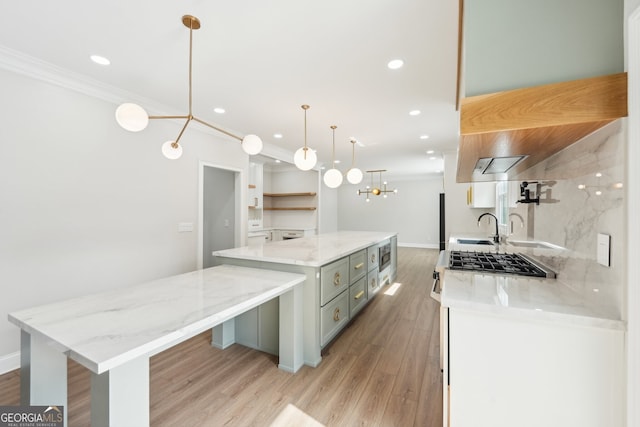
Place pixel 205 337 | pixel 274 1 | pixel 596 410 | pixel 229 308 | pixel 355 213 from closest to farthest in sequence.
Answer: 1. pixel 596 410
2. pixel 229 308
3. pixel 274 1
4. pixel 205 337
5. pixel 355 213

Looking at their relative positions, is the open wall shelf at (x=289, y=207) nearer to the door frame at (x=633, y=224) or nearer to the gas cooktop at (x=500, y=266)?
the gas cooktop at (x=500, y=266)

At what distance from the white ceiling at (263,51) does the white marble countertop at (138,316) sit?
1.79m

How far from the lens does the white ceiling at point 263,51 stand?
1.72m

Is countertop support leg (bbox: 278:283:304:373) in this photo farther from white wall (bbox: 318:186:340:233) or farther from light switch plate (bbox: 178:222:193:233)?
white wall (bbox: 318:186:340:233)

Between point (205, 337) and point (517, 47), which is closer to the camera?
point (517, 47)

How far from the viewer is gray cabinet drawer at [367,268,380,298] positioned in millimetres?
3646

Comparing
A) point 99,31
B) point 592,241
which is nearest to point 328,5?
point 99,31

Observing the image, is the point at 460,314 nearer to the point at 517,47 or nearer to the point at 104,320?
the point at 517,47

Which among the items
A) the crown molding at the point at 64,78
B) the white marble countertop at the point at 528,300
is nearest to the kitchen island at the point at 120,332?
the white marble countertop at the point at 528,300

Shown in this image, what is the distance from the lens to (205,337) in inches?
111

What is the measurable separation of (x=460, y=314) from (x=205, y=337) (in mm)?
2613

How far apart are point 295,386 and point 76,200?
8.81 feet

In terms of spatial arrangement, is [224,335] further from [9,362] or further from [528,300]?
[528,300]

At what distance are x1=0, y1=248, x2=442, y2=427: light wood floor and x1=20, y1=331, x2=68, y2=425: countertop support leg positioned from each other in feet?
1.58
